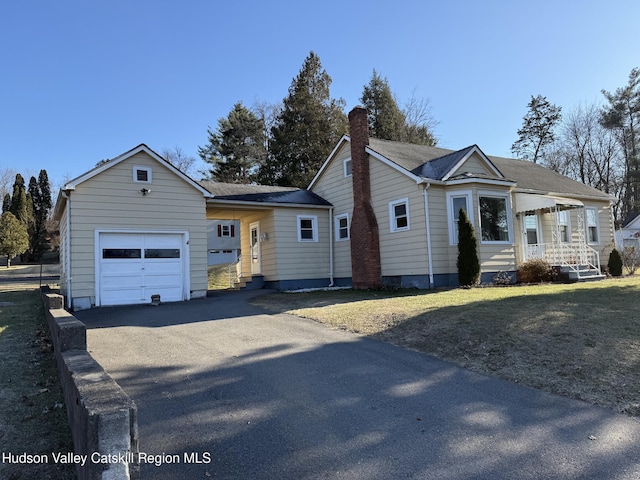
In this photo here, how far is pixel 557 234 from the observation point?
54.5 feet

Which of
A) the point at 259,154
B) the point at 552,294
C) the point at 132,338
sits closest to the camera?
the point at 132,338

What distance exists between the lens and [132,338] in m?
7.91

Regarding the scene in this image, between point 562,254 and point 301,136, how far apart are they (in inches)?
898

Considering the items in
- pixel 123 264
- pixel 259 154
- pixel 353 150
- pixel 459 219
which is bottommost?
pixel 123 264

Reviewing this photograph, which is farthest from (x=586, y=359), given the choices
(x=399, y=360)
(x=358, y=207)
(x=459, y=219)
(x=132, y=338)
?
(x=358, y=207)

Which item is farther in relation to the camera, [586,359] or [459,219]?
[459,219]

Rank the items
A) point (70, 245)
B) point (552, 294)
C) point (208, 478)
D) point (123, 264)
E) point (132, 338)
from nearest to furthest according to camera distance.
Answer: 1. point (208, 478)
2. point (132, 338)
3. point (552, 294)
4. point (70, 245)
5. point (123, 264)

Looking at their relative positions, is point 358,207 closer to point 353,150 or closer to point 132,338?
point 353,150

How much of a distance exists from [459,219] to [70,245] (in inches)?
458

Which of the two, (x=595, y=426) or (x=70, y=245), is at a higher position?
(x=70, y=245)

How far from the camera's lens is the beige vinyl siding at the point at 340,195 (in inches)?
688

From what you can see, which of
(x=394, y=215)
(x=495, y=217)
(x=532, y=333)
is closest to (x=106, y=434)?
(x=532, y=333)

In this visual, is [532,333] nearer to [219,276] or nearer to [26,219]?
[219,276]

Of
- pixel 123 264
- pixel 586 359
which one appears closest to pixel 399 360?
pixel 586 359
